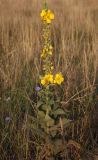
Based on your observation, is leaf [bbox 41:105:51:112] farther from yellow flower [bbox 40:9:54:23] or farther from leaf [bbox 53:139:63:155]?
yellow flower [bbox 40:9:54:23]

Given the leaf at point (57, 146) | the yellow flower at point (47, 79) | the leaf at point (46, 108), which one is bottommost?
the leaf at point (57, 146)

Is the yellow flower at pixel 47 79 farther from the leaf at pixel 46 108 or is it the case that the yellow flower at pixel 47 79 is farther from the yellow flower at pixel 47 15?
the yellow flower at pixel 47 15

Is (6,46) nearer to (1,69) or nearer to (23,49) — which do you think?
(23,49)

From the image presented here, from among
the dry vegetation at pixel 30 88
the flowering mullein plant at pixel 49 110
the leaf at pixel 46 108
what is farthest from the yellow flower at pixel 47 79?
the dry vegetation at pixel 30 88

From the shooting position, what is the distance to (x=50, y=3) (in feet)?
28.9

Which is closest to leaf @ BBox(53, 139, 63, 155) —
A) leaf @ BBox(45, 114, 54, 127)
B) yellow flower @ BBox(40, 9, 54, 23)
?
leaf @ BBox(45, 114, 54, 127)

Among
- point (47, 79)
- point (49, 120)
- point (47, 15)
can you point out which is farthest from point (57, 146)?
point (47, 15)

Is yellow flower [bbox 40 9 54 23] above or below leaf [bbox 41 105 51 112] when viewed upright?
above

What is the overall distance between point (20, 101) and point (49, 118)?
1.98 ft

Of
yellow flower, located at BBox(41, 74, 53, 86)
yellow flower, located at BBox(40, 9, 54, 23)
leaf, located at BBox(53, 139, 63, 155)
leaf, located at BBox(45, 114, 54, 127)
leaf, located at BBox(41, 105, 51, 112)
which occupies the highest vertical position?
yellow flower, located at BBox(40, 9, 54, 23)

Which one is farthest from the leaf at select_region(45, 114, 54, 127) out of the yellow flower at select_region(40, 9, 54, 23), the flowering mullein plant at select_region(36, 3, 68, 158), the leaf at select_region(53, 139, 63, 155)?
the yellow flower at select_region(40, 9, 54, 23)

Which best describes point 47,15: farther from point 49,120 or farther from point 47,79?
point 49,120

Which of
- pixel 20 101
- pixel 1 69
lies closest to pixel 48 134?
pixel 20 101

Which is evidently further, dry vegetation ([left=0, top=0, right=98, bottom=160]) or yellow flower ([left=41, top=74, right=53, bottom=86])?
dry vegetation ([left=0, top=0, right=98, bottom=160])
